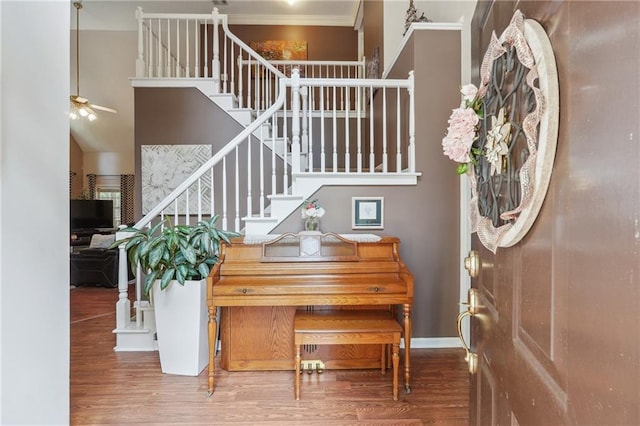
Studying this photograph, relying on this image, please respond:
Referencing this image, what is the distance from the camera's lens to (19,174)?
4.44ft

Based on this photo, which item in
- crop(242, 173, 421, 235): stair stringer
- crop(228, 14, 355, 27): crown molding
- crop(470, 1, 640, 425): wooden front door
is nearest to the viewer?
crop(470, 1, 640, 425): wooden front door

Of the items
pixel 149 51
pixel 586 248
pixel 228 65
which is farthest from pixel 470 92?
pixel 228 65

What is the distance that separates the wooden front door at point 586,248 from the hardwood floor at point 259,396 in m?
1.55

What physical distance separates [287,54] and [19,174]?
5716mm

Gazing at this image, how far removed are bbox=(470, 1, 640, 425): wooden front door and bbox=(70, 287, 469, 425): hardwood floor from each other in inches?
61.0

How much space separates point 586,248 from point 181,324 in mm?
2569

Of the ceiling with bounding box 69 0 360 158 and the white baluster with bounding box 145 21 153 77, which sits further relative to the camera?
the ceiling with bounding box 69 0 360 158

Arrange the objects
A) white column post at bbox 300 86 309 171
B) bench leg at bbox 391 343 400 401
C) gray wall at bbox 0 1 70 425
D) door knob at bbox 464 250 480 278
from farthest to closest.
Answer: white column post at bbox 300 86 309 171
bench leg at bbox 391 343 400 401
gray wall at bbox 0 1 70 425
door knob at bbox 464 250 480 278

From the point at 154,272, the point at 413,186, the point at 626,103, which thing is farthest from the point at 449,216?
the point at 626,103

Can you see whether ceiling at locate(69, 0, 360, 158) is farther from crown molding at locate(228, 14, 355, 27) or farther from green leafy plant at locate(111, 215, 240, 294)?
green leafy plant at locate(111, 215, 240, 294)

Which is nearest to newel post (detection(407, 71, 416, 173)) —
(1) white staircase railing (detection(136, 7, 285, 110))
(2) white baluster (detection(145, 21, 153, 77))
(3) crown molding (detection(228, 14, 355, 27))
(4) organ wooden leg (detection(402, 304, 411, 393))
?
(4) organ wooden leg (detection(402, 304, 411, 393))

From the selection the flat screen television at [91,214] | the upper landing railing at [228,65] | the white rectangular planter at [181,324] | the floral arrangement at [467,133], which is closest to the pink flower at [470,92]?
the floral arrangement at [467,133]

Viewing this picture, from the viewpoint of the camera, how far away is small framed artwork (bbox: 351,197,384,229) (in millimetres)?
2965

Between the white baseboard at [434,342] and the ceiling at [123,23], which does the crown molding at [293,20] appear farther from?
the white baseboard at [434,342]
